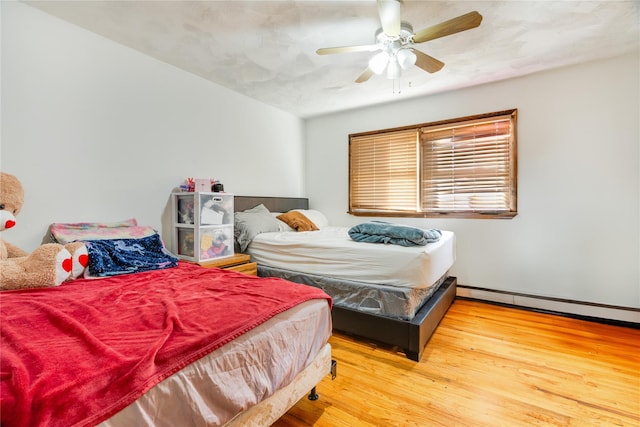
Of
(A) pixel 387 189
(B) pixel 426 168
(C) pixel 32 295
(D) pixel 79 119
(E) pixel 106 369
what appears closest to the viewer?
(E) pixel 106 369

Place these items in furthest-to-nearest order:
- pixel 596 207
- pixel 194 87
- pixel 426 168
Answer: pixel 426 168 < pixel 194 87 < pixel 596 207

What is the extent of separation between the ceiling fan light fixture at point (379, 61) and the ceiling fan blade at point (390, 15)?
266 mm

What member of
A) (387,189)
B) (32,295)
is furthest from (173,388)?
(387,189)

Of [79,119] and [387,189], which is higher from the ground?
[79,119]

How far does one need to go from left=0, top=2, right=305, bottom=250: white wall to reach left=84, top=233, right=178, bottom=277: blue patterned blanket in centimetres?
43

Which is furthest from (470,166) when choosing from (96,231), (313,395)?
(96,231)

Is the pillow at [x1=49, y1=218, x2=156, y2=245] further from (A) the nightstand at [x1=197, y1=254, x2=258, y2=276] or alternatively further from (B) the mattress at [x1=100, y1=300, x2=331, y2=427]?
(B) the mattress at [x1=100, y1=300, x2=331, y2=427]

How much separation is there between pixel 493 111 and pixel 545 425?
9.70 feet

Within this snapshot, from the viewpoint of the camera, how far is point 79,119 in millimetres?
2180

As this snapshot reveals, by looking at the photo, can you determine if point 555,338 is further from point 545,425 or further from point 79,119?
point 79,119

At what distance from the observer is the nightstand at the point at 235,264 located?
250cm

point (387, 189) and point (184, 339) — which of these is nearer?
point (184, 339)

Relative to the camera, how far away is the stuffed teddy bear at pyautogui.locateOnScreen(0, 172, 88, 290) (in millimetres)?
1554

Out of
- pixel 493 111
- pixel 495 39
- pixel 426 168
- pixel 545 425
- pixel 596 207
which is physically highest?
pixel 495 39
